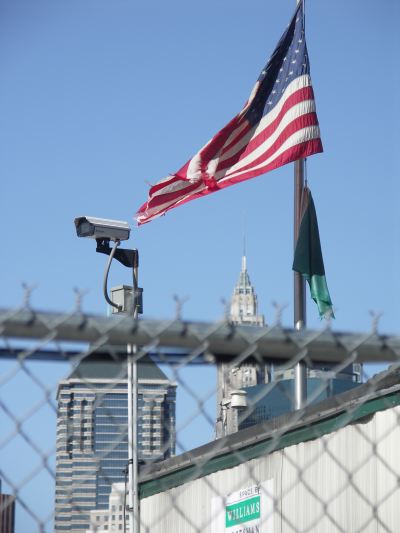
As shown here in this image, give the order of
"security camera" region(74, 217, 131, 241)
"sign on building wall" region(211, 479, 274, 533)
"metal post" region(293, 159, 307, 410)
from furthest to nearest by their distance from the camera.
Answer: "metal post" region(293, 159, 307, 410) → "security camera" region(74, 217, 131, 241) → "sign on building wall" region(211, 479, 274, 533)

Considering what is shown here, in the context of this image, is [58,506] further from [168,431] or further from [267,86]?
[267,86]

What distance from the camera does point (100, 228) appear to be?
1095 centimetres

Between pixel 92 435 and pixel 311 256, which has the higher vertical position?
pixel 311 256

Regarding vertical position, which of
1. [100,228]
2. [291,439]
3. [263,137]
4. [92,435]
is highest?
[263,137]

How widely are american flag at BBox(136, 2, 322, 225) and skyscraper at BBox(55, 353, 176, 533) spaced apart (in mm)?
9855

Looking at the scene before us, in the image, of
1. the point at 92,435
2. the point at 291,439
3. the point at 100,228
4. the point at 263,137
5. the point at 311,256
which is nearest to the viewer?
the point at 92,435

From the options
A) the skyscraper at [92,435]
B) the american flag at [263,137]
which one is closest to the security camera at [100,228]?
the american flag at [263,137]

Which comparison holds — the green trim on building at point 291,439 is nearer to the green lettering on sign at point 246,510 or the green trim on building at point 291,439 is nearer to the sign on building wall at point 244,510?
the sign on building wall at point 244,510

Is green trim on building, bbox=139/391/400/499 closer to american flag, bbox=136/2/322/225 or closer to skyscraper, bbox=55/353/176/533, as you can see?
skyscraper, bbox=55/353/176/533

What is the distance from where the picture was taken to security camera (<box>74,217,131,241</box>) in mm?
10945

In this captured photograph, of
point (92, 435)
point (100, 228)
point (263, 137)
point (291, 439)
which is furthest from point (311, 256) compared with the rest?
point (92, 435)

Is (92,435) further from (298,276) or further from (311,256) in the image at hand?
(311,256)

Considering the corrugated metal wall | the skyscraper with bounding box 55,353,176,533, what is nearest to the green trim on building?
the corrugated metal wall

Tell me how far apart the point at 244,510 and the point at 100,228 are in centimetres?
334
